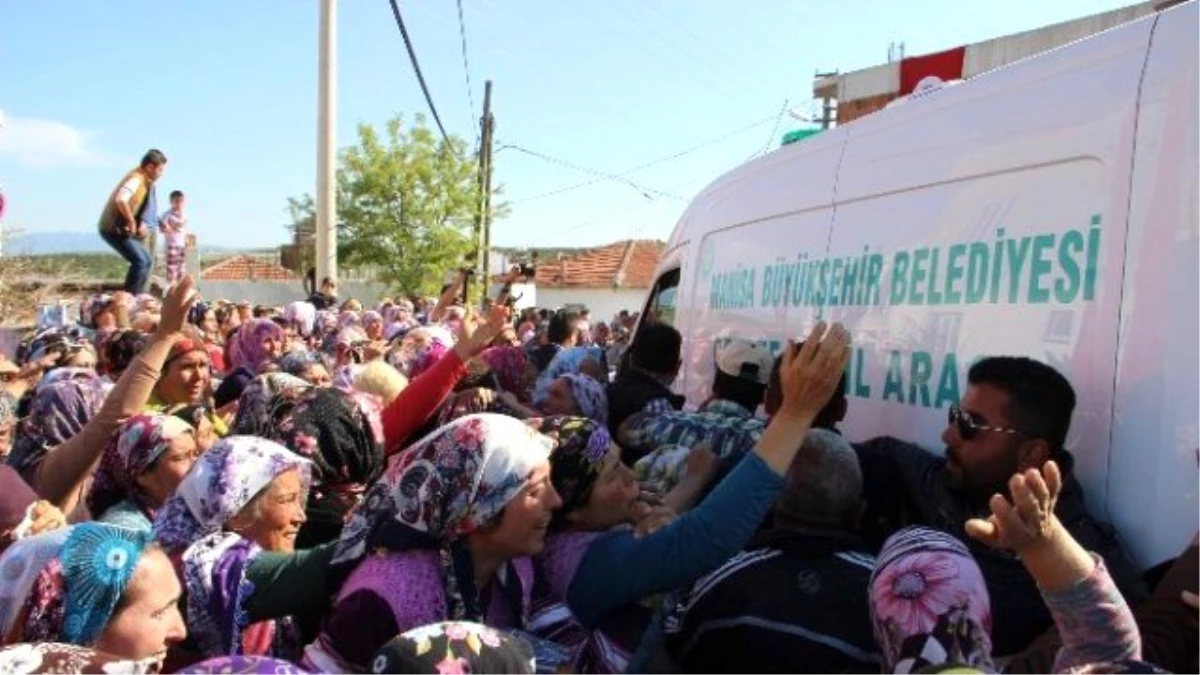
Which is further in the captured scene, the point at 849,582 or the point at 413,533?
the point at 849,582

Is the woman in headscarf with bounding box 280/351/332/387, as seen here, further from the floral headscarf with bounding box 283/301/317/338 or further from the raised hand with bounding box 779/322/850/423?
the floral headscarf with bounding box 283/301/317/338

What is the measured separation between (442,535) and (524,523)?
7.4 inches

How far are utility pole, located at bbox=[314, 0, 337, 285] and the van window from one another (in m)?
11.0

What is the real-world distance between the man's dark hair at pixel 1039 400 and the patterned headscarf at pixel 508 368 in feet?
12.1

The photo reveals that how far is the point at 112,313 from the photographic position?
26.5 feet

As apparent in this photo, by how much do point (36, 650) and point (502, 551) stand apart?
102cm

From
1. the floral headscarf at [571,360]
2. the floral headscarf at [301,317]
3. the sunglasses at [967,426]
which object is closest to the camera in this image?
the sunglasses at [967,426]

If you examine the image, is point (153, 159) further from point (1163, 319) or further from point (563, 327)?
point (1163, 319)

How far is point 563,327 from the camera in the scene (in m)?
7.97

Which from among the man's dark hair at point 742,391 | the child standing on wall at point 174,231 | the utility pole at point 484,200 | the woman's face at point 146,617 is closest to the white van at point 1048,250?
the man's dark hair at point 742,391

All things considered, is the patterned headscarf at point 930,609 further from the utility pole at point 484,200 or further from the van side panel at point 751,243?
the utility pole at point 484,200

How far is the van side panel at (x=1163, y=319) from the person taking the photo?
233 centimetres

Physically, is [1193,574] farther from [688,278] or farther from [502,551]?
[688,278]

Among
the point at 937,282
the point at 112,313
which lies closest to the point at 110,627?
the point at 937,282
